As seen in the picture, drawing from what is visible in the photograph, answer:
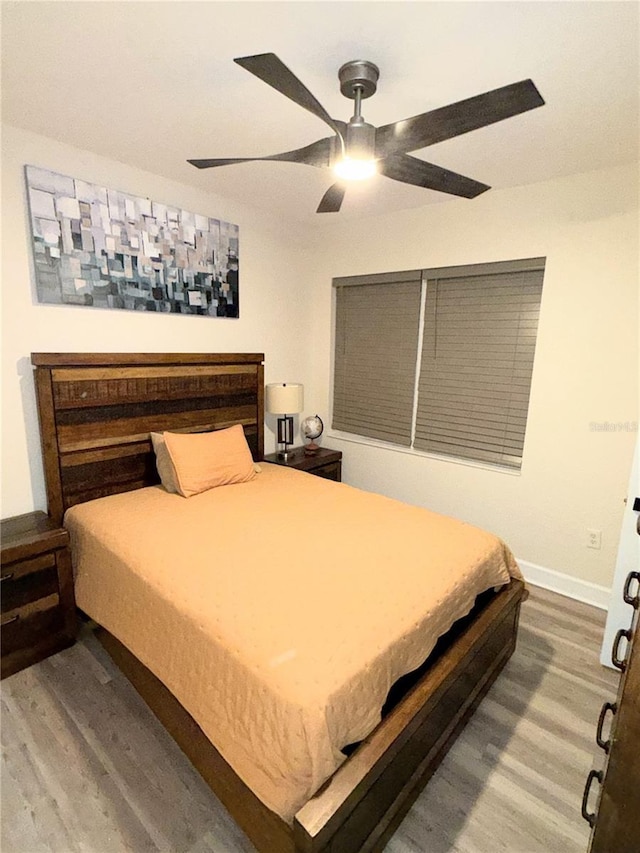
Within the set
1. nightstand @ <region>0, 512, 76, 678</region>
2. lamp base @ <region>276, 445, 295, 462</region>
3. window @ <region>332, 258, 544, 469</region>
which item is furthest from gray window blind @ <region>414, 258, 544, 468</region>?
nightstand @ <region>0, 512, 76, 678</region>

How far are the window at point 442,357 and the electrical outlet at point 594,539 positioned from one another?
58cm

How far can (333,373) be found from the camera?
3785mm

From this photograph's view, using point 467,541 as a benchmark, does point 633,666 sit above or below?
above

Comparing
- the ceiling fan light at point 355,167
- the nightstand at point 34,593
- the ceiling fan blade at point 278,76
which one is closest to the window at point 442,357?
the ceiling fan light at point 355,167

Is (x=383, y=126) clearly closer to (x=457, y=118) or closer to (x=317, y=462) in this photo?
(x=457, y=118)

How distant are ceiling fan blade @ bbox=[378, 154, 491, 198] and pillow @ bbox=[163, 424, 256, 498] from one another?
1.78m

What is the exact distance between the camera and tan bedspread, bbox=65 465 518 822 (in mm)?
1120

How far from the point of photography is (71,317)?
91.5 inches

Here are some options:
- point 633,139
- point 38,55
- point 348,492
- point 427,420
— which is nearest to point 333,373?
point 427,420

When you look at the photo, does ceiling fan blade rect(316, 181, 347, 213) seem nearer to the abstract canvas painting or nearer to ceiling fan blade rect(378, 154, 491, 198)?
ceiling fan blade rect(378, 154, 491, 198)

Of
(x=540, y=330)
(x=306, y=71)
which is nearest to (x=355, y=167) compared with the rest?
(x=306, y=71)

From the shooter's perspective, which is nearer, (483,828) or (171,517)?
(483,828)

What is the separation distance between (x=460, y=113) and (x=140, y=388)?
215 cm

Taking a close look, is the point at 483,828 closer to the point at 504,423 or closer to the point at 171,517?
the point at 171,517
